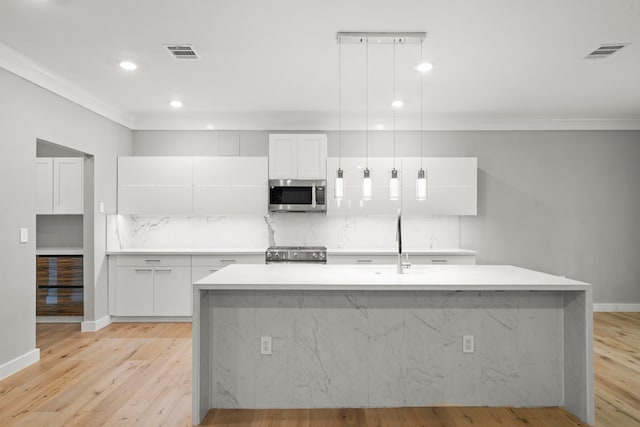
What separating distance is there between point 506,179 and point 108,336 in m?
5.26

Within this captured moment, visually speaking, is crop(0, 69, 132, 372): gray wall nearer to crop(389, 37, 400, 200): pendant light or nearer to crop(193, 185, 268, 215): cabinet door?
crop(193, 185, 268, 215): cabinet door

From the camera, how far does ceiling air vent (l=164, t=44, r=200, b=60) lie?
354cm

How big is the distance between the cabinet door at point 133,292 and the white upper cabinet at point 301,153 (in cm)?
213

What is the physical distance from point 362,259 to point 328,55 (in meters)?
2.62

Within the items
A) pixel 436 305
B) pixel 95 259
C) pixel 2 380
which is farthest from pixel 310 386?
pixel 95 259

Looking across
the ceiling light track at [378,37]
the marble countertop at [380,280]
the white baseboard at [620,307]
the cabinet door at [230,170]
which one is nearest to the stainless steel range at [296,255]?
the cabinet door at [230,170]

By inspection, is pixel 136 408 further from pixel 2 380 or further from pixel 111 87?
pixel 111 87

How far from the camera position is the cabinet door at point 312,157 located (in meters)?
5.65

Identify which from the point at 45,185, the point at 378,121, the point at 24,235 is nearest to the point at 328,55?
the point at 378,121

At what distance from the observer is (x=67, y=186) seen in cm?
568

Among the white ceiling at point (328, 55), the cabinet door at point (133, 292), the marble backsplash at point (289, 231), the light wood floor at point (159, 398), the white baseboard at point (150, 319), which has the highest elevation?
the white ceiling at point (328, 55)

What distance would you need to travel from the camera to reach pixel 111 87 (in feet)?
15.2

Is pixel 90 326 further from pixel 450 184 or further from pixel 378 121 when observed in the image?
pixel 450 184

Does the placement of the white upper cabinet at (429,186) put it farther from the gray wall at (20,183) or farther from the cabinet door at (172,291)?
the gray wall at (20,183)
